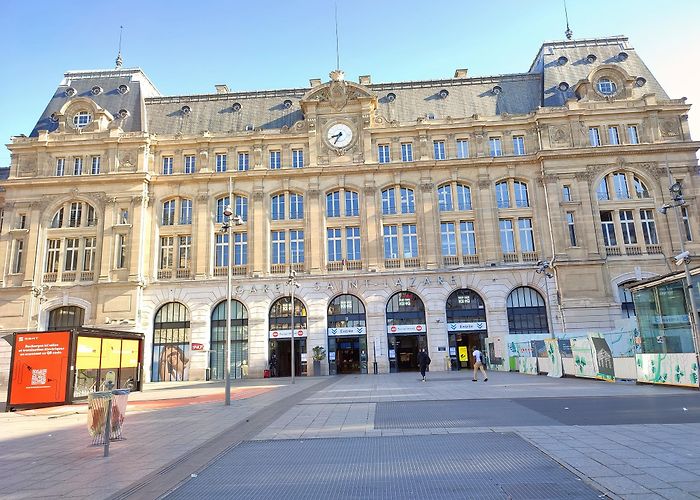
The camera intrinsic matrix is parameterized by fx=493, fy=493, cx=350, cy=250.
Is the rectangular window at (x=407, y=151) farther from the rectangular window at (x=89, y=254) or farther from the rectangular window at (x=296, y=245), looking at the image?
the rectangular window at (x=89, y=254)

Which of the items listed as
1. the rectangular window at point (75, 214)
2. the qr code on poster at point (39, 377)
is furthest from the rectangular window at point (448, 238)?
the rectangular window at point (75, 214)

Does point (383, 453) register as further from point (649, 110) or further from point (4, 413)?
point (649, 110)

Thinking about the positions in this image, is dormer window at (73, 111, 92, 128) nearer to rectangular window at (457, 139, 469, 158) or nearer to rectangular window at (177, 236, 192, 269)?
rectangular window at (177, 236, 192, 269)

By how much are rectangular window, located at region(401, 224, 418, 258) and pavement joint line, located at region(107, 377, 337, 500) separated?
88.5ft

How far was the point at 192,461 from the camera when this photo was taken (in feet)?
29.9

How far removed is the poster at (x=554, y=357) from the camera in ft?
89.4

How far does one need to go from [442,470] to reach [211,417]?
10.1 m

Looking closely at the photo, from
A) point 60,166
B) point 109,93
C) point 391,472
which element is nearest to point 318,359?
point 60,166

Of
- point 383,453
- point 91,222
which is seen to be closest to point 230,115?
point 91,222

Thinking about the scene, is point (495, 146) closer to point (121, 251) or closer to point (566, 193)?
point (566, 193)

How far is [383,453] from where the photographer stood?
29.9 ft

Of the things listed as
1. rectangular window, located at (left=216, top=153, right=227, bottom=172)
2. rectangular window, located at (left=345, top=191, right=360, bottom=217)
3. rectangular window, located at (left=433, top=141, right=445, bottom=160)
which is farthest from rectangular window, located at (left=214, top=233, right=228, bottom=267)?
rectangular window, located at (left=433, top=141, right=445, bottom=160)

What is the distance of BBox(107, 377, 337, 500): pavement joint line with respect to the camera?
23.5 ft

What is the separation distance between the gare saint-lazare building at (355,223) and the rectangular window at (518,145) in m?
0.29
